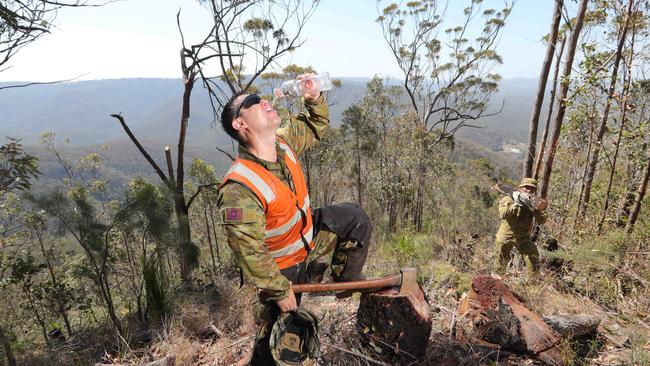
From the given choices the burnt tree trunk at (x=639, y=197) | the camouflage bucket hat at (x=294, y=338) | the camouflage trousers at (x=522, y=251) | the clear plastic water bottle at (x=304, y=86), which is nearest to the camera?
the camouflage bucket hat at (x=294, y=338)

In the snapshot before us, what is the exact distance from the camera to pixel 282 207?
1.79 m

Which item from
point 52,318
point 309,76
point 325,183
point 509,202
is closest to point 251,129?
point 309,76

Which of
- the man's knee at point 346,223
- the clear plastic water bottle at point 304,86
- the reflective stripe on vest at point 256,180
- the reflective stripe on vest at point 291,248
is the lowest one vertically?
the reflective stripe on vest at point 291,248

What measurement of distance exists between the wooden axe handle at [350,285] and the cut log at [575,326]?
1318mm

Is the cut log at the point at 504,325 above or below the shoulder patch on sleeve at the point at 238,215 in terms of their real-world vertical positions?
below

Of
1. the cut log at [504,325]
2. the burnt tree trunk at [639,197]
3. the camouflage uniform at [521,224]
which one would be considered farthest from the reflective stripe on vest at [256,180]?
the burnt tree trunk at [639,197]

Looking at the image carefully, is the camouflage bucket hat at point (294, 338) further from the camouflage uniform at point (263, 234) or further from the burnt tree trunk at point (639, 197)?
the burnt tree trunk at point (639, 197)

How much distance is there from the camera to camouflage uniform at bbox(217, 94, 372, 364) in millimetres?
1609

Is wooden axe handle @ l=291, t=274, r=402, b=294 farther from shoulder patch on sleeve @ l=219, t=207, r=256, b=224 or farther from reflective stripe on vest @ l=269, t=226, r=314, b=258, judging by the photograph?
shoulder patch on sleeve @ l=219, t=207, r=256, b=224

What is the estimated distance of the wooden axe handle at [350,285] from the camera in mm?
1802

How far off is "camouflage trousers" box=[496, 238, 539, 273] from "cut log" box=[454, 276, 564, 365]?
85.1 inches

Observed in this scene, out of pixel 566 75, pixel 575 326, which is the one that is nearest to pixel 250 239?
pixel 575 326

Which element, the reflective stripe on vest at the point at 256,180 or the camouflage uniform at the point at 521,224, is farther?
the camouflage uniform at the point at 521,224

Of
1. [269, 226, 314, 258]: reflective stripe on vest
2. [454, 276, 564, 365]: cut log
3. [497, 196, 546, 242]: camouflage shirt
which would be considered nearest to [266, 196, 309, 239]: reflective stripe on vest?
[269, 226, 314, 258]: reflective stripe on vest
